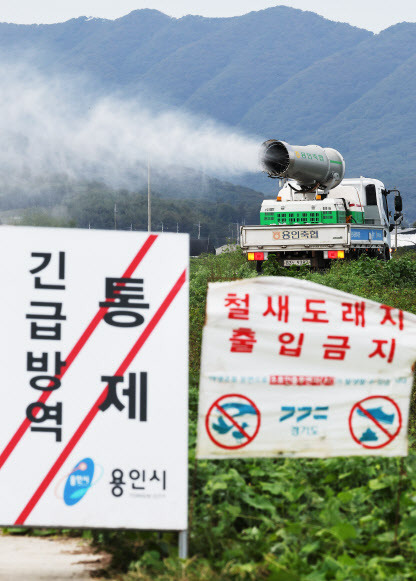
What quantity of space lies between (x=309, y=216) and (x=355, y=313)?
1813 centimetres

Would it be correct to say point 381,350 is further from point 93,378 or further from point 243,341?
point 93,378

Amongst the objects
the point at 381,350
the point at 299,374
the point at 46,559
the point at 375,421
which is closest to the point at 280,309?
the point at 299,374

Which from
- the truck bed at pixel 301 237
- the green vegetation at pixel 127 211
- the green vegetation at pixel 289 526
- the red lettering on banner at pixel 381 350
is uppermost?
the green vegetation at pixel 127 211

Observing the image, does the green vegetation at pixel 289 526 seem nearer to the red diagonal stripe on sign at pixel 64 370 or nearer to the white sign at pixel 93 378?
the white sign at pixel 93 378

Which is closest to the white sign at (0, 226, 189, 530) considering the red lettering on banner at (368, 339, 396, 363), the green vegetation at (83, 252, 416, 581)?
the green vegetation at (83, 252, 416, 581)

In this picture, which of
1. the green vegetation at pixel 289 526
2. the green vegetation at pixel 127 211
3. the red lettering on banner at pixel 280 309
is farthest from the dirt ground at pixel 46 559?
the green vegetation at pixel 127 211

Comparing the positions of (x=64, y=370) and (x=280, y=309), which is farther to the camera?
(x=280, y=309)

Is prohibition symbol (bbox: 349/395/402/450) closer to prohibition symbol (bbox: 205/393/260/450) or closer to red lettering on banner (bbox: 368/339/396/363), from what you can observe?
red lettering on banner (bbox: 368/339/396/363)

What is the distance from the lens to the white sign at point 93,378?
4.52 m

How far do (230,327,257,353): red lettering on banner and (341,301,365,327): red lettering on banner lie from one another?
501 millimetres

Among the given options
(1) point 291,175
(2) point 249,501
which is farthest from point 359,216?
(2) point 249,501

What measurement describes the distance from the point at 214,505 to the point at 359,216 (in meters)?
20.0

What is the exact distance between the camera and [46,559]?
16.3 ft

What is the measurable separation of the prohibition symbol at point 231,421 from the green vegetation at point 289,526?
33cm
